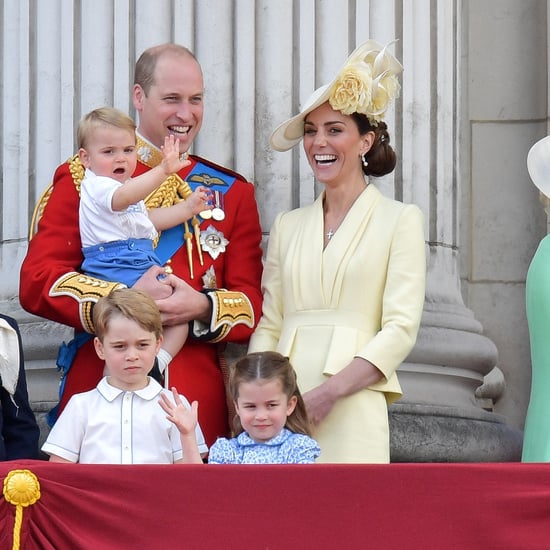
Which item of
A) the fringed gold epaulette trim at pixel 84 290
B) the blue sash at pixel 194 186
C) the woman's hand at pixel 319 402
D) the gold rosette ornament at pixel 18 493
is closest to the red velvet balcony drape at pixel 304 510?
the gold rosette ornament at pixel 18 493

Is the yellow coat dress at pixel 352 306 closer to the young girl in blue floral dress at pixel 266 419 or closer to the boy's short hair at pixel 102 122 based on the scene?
the young girl in blue floral dress at pixel 266 419

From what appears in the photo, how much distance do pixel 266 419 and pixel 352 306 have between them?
62 cm

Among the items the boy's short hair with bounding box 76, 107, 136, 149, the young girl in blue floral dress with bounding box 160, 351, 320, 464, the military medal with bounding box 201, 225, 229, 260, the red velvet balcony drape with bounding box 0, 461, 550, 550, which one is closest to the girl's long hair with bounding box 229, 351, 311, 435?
the young girl in blue floral dress with bounding box 160, 351, 320, 464

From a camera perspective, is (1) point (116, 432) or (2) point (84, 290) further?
(2) point (84, 290)

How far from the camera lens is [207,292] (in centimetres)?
571

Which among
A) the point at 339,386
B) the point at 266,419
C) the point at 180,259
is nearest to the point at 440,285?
the point at 180,259

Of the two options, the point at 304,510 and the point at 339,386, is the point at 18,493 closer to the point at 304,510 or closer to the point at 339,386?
the point at 304,510

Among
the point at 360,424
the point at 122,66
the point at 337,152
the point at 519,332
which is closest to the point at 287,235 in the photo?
the point at 337,152

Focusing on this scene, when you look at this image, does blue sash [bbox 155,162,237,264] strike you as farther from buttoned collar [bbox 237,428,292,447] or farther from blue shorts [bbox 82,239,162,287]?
buttoned collar [bbox 237,428,292,447]

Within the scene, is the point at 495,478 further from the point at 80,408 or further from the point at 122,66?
the point at 122,66

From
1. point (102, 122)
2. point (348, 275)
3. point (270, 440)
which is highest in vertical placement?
point (102, 122)

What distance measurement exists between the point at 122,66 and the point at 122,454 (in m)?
1.82

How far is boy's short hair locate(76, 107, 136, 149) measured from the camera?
5598 millimetres

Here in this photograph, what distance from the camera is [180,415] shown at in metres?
4.98
